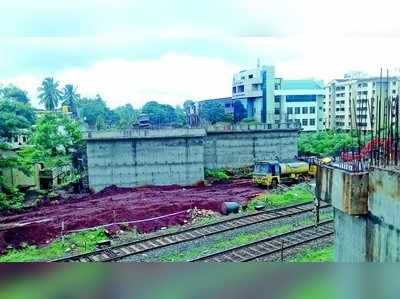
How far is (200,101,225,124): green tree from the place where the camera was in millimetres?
2947

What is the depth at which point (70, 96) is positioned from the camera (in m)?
2.84

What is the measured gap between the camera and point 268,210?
374 centimetres

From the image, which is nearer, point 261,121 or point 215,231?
point 261,121

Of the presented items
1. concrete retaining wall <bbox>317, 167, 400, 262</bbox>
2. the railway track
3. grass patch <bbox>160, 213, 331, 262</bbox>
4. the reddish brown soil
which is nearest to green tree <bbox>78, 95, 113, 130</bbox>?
the reddish brown soil

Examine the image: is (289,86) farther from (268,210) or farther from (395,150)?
(268,210)

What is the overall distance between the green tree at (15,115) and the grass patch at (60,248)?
95 centimetres

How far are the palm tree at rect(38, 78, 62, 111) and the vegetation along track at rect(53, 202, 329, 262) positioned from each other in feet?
3.66

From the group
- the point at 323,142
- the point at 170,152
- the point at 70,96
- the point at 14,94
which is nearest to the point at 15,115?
the point at 14,94

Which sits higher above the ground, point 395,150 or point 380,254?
point 395,150

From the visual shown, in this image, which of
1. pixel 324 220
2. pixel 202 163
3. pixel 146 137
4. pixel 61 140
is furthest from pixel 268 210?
pixel 61 140

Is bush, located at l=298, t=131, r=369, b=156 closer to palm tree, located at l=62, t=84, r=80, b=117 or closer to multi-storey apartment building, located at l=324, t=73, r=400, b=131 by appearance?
multi-storey apartment building, located at l=324, t=73, r=400, b=131

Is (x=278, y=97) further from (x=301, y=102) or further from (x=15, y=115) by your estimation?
(x=15, y=115)

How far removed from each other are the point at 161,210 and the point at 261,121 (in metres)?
1.21

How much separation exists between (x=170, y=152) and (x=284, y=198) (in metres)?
1.28
